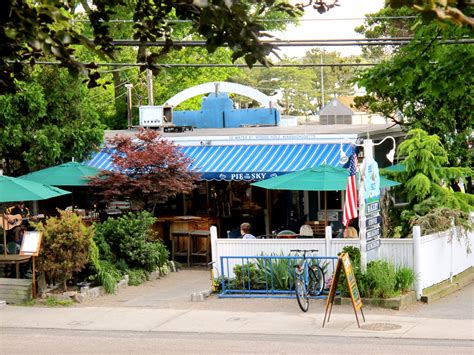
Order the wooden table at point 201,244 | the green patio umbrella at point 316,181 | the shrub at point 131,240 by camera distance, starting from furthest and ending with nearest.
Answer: the wooden table at point 201,244 < the green patio umbrella at point 316,181 < the shrub at point 131,240

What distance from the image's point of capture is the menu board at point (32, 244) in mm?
16922

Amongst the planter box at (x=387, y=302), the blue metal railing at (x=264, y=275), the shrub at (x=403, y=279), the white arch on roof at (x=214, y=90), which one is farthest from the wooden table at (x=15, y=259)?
the white arch on roof at (x=214, y=90)

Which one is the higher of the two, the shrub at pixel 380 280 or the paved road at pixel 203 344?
the shrub at pixel 380 280

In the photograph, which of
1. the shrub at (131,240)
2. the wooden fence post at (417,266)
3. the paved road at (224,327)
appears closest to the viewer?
the paved road at (224,327)

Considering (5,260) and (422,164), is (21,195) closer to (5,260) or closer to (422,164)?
(5,260)

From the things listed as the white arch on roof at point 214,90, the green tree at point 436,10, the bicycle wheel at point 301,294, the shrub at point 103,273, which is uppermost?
the white arch on roof at point 214,90

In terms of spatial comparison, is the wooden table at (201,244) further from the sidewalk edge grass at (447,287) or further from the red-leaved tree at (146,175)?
the sidewalk edge grass at (447,287)

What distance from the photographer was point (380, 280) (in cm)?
1564

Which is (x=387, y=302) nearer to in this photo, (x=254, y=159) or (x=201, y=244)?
(x=201, y=244)

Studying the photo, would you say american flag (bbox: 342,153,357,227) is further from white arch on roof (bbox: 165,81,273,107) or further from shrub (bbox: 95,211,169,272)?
white arch on roof (bbox: 165,81,273,107)

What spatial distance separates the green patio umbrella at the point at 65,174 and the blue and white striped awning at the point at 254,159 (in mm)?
1114

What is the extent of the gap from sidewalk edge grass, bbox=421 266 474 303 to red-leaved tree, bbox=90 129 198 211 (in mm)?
6131

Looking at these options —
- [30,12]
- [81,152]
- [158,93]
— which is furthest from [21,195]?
[158,93]

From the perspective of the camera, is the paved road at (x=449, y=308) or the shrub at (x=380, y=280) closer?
the paved road at (x=449, y=308)
